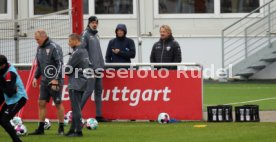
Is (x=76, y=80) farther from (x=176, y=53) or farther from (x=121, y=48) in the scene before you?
(x=176, y=53)

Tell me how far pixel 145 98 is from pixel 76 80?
11.4ft

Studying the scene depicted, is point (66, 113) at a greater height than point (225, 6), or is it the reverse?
point (225, 6)

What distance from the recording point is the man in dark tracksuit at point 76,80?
16469 mm

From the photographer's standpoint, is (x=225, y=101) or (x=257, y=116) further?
(x=225, y=101)

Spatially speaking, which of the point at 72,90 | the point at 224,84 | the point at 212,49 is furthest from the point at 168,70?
the point at 212,49

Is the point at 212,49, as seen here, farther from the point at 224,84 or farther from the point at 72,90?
the point at 72,90

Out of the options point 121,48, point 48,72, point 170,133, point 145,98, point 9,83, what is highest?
point 121,48

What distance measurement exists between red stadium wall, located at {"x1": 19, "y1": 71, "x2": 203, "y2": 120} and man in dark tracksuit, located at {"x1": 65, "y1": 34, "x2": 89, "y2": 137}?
3.20 metres

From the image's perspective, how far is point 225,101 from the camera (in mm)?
24188

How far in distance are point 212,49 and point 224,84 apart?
8.50ft

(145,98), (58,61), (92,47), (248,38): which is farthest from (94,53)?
(248,38)

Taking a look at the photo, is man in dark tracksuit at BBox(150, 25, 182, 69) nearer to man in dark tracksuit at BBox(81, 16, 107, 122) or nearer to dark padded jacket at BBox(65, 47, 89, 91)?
man in dark tracksuit at BBox(81, 16, 107, 122)

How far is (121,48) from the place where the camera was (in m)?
20.4

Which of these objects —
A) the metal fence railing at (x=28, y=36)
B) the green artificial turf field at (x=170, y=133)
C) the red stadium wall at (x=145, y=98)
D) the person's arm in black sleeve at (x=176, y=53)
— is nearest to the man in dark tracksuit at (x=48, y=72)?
the green artificial turf field at (x=170, y=133)
